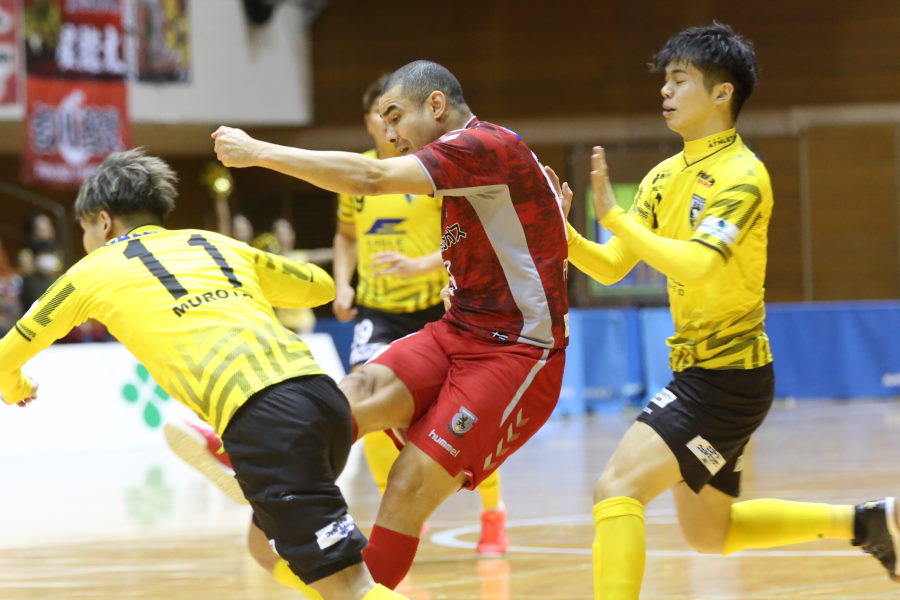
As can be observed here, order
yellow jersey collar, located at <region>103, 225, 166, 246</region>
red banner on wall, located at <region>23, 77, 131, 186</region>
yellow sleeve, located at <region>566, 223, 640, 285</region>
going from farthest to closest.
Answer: red banner on wall, located at <region>23, 77, 131, 186</region>
yellow sleeve, located at <region>566, 223, 640, 285</region>
yellow jersey collar, located at <region>103, 225, 166, 246</region>

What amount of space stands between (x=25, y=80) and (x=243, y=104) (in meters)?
3.45

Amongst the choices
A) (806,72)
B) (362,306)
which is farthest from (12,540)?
(806,72)

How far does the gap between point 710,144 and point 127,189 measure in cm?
184

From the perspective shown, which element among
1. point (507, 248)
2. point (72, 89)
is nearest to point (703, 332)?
point (507, 248)

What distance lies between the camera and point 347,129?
19.7m

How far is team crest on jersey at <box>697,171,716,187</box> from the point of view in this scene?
4.18m

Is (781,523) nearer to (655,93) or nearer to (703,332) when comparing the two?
(703,332)

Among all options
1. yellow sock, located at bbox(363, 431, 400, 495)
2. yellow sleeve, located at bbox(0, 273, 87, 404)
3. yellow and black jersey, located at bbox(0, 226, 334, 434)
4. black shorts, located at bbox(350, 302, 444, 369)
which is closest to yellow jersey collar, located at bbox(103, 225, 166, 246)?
yellow and black jersey, located at bbox(0, 226, 334, 434)

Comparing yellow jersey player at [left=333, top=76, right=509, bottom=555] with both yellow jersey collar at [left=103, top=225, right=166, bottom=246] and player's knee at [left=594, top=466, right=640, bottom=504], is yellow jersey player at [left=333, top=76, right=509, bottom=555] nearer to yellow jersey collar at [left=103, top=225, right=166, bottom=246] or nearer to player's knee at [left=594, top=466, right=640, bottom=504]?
player's knee at [left=594, top=466, right=640, bottom=504]

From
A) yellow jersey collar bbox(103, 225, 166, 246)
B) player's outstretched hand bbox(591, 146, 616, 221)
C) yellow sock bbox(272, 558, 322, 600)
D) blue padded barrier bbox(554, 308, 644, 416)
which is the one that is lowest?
blue padded barrier bbox(554, 308, 644, 416)

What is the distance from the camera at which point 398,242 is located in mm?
6395

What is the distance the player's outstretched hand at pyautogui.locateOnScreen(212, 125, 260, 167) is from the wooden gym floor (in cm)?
223

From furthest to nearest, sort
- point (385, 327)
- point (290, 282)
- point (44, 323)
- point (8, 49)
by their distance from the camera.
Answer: point (8, 49) → point (385, 327) → point (290, 282) → point (44, 323)

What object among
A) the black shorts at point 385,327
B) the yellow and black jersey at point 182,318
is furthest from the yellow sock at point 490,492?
the yellow and black jersey at point 182,318
